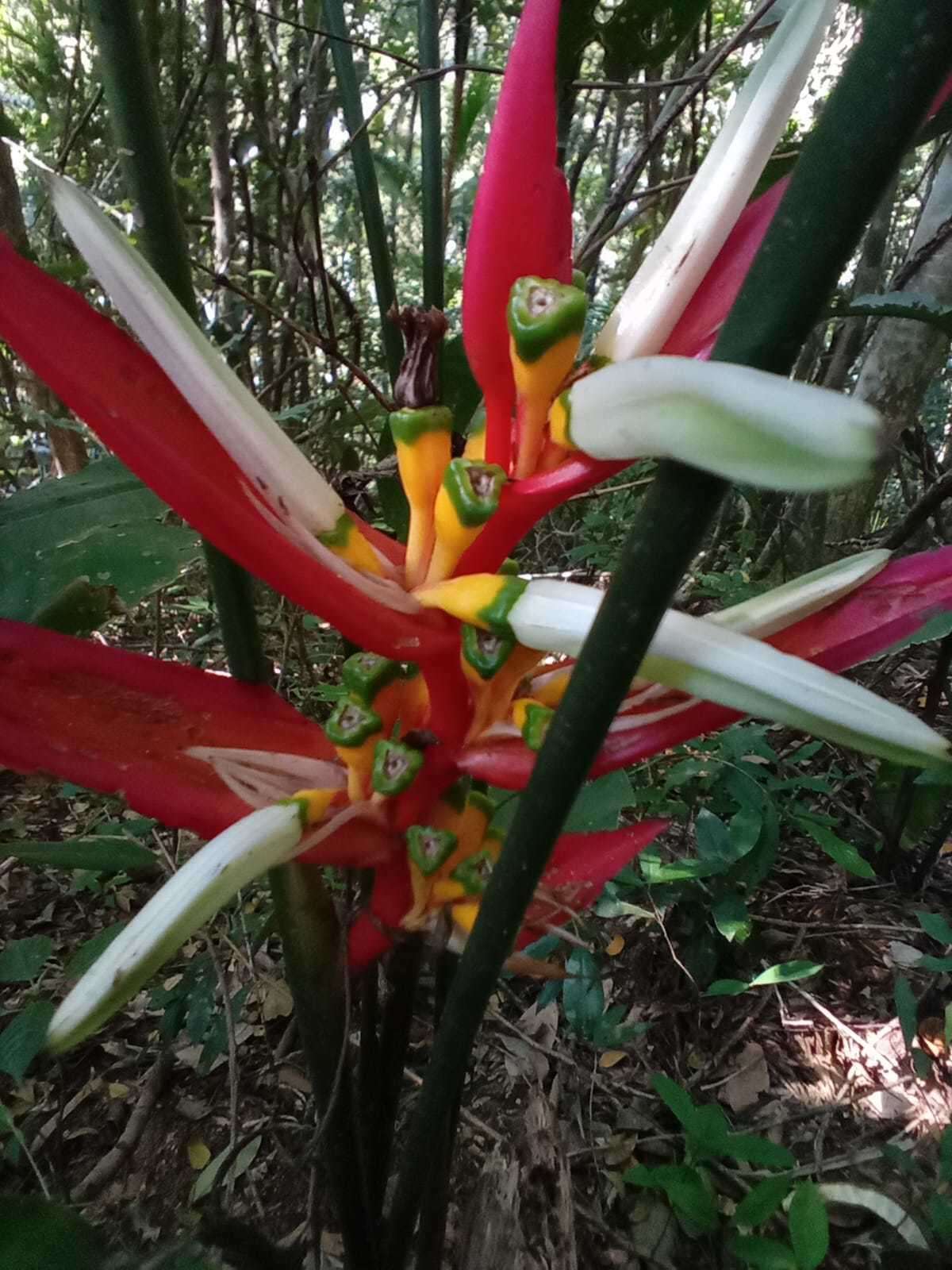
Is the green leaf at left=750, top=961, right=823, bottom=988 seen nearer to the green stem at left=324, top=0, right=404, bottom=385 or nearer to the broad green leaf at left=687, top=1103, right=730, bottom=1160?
the broad green leaf at left=687, top=1103, right=730, bottom=1160

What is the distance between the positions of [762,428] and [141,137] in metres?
0.24

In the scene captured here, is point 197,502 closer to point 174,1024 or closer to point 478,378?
point 478,378

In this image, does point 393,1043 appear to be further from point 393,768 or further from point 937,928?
point 937,928

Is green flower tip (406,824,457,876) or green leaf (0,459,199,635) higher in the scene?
green leaf (0,459,199,635)

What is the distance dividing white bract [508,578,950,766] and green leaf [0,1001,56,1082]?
478mm

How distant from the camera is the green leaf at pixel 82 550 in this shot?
0.36m

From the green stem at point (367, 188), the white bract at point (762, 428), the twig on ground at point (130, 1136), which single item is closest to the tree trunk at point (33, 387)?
the twig on ground at point (130, 1136)

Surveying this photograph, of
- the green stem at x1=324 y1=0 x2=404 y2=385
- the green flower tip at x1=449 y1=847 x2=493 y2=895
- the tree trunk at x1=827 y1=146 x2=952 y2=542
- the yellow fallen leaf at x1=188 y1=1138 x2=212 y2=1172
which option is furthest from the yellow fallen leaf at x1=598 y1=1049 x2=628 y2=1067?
the tree trunk at x1=827 y1=146 x2=952 y2=542

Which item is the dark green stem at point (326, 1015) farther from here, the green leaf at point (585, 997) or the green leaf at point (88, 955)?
the green leaf at point (585, 997)

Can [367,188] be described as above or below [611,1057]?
above

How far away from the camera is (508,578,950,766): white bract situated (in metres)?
0.22

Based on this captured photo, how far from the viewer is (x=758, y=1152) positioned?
610mm

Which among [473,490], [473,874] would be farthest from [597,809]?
[473,490]

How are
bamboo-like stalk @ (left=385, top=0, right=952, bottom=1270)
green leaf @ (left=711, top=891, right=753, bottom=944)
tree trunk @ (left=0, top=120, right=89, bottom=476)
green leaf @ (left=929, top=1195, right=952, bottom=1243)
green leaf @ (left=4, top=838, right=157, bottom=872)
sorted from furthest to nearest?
tree trunk @ (left=0, top=120, right=89, bottom=476)
green leaf @ (left=711, top=891, right=753, bottom=944)
green leaf @ (left=929, top=1195, right=952, bottom=1243)
green leaf @ (left=4, top=838, right=157, bottom=872)
bamboo-like stalk @ (left=385, top=0, right=952, bottom=1270)
